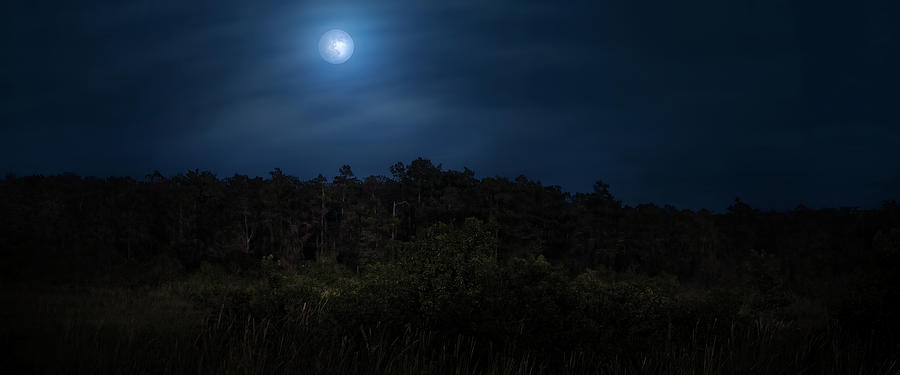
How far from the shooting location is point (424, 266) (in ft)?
49.5

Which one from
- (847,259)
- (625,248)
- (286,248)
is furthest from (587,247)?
(286,248)

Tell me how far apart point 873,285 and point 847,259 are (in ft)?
236

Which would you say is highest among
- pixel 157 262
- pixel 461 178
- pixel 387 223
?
pixel 461 178

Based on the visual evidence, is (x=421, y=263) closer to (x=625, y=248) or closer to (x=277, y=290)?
(x=277, y=290)

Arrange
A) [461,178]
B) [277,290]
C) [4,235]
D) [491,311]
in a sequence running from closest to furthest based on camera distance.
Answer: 1. [491,311]
2. [277,290]
3. [4,235]
4. [461,178]

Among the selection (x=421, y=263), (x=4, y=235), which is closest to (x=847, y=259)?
(x=421, y=263)

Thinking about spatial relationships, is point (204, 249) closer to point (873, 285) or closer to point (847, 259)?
point (873, 285)

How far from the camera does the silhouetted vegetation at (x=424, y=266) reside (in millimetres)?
6688

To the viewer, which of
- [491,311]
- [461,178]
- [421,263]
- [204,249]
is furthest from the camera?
[461,178]

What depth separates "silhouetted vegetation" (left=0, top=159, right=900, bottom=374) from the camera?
263 inches

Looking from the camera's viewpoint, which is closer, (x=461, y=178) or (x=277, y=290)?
(x=277, y=290)

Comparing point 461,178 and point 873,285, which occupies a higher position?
point 461,178

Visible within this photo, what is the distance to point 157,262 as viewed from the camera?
5897cm

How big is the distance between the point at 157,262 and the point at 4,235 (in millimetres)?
15510
